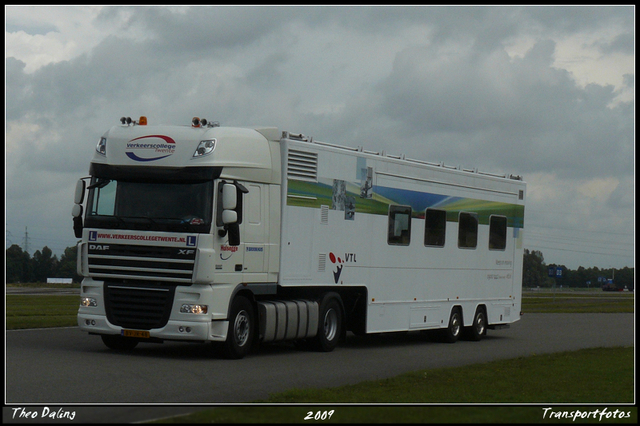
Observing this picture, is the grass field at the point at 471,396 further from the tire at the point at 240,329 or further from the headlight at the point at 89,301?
the headlight at the point at 89,301

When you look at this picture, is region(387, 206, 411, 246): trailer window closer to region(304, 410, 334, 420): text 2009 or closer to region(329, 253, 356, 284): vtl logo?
region(329, 253, 356, 284): vtl logo

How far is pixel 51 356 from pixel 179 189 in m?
3.30

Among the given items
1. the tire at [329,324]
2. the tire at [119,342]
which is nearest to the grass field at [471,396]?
the tire at [329,324]

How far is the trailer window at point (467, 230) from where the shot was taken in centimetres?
2278

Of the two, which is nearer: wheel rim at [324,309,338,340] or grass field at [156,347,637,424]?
grass field at [156,347,637,424]

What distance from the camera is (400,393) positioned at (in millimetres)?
12281

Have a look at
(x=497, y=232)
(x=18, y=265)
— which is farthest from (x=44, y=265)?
(x=497, y=232)

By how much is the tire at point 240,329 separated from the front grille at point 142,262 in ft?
3.64

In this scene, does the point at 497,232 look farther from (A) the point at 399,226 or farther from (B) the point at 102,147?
(B) the point at 102,147

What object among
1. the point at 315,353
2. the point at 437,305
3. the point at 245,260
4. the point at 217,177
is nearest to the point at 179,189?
the point at 217,177

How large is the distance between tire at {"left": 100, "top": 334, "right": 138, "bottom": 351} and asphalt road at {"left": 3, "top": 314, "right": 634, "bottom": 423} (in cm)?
15

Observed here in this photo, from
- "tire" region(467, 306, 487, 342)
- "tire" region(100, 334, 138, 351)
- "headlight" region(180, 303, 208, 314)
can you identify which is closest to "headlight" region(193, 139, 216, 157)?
"headlight" region(180, 303, 208, 314)

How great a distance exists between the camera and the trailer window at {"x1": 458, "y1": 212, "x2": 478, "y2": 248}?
2278 cm

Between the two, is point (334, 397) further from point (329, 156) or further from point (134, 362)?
point (329, 156)
